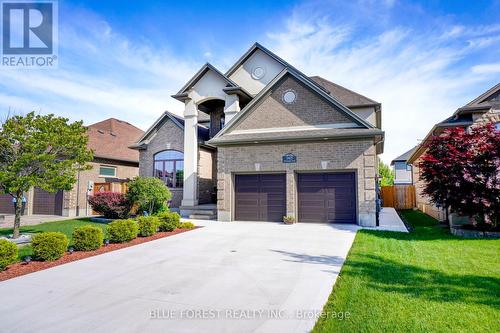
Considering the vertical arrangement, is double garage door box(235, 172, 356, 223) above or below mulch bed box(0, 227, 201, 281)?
above

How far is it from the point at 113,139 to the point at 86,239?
53.5ft

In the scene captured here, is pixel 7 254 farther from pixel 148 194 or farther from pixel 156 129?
pixel 156 129

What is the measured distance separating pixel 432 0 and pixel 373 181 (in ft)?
22.8

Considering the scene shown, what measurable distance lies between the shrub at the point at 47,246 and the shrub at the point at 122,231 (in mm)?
1963

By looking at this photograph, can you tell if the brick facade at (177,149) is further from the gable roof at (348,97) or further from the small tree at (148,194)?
the gable roof at (348,97)

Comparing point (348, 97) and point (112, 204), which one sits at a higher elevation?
point (348, 97)

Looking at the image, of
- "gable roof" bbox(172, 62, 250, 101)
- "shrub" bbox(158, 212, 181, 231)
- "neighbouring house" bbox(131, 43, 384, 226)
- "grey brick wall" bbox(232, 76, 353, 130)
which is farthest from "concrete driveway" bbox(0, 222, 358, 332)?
"gable roof" bbox(172, 62, 250, 101)

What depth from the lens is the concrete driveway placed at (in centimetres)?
383

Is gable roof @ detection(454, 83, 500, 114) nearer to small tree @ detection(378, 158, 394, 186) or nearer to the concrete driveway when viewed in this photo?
the concrete driveway

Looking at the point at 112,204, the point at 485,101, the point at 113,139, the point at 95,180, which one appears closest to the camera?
the point at 485,101

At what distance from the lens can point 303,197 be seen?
13617 millimetres

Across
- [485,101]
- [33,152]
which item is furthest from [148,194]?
[485,101]

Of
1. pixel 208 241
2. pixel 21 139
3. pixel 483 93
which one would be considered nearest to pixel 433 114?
pixel 483 93

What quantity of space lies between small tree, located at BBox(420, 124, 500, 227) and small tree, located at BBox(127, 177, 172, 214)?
12.0 m
